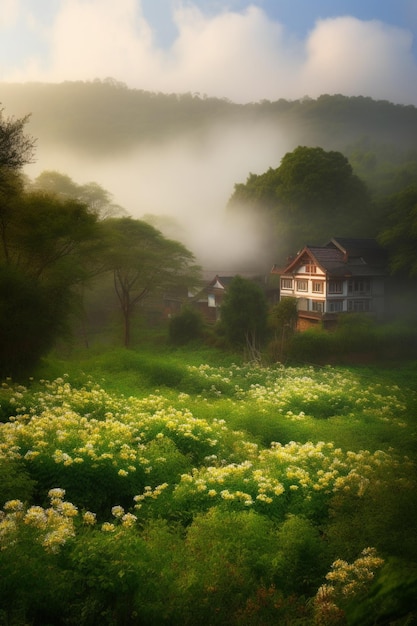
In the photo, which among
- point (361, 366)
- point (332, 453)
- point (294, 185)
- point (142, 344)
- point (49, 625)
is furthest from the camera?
point (294, 185)

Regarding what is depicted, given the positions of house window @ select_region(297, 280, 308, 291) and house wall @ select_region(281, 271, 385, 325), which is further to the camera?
house window @ select_region(297, 280, 308, 291)

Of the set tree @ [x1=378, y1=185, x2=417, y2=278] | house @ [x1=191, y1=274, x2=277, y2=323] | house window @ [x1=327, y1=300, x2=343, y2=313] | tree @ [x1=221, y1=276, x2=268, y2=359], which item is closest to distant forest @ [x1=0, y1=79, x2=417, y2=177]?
tree @ [x1=378, y1=185, x2=417, y2=278]

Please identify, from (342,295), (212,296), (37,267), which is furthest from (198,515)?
(212,296)

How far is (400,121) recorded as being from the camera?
17.2 m

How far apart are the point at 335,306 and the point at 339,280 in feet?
2.65

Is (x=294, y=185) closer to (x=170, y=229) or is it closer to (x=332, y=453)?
(x=170, y=229)

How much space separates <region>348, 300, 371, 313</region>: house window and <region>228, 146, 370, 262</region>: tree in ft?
8.48

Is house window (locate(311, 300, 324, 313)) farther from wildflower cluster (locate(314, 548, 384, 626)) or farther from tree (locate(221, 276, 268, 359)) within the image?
wildflower cluster (locate(314, 548, 384, 626))

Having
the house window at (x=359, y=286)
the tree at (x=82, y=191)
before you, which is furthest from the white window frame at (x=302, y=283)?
the tree at (x=82, y=191)

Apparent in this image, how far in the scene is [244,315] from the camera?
15281mm

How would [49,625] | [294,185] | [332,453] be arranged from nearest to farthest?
[49,625] → [332,453] → [294,185]

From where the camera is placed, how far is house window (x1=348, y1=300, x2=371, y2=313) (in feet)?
46.4

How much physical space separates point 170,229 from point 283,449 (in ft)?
38.6

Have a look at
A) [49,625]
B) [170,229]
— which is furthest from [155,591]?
[170,229]
